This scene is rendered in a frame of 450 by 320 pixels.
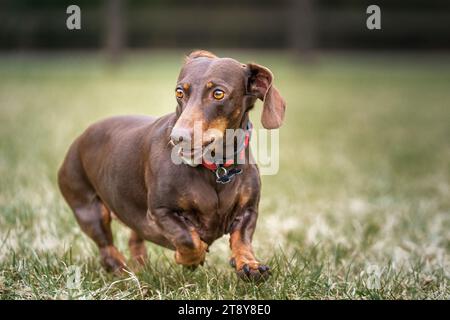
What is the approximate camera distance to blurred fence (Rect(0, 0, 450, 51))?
2262 centimetres

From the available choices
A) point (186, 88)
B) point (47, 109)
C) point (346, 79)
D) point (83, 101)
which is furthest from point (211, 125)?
point (346, 79)

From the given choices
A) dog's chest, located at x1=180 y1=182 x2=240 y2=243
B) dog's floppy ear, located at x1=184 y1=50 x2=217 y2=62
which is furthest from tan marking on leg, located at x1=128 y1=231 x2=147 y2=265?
dog's floppy ear, located at x1=184 y1=50 x2=217 y2=62

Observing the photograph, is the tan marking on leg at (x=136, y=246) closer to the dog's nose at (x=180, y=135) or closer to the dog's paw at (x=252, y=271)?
the dog's paw at (x=252, y=271)

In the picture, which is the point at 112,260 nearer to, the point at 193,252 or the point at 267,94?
the point at 193,252

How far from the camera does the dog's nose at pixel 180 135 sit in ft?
9.34

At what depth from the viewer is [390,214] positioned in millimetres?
5391

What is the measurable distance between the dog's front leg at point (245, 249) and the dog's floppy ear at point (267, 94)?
1.43 feet

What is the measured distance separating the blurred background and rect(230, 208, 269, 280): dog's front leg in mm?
161

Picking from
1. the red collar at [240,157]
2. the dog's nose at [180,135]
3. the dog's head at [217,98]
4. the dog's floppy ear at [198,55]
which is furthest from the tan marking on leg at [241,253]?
the dog's floppy ear at [198,55]

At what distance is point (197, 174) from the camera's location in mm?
Answer: 3193

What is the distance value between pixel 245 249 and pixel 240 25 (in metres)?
22.1

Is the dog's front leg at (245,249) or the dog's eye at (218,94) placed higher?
the dog's eye at (218,94)

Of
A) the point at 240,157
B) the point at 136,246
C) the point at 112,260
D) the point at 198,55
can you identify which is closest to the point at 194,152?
the point at 240,157
